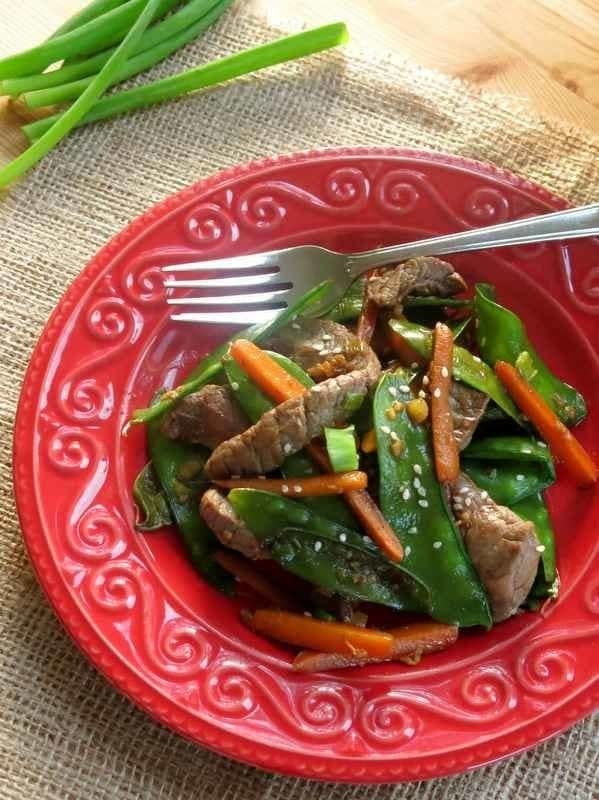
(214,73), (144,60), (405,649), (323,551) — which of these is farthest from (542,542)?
(144,60)

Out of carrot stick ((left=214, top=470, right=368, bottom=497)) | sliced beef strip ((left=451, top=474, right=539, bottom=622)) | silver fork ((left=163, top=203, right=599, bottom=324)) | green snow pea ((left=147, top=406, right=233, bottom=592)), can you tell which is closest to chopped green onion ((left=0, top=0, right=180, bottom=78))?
silver fork ((left=163, top=203, right=599, bottom=324))

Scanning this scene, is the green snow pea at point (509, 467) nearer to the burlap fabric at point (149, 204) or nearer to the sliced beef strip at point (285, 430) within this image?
the sliced beef strip at point (285, 430)

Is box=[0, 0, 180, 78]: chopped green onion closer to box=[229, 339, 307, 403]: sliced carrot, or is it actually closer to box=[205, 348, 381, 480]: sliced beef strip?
box=[229, 339, 307, 403]: sliced carrot

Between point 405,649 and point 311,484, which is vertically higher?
point 311,484

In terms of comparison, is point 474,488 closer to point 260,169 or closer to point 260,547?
point 260,547

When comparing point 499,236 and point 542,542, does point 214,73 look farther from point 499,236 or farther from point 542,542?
point 542,542

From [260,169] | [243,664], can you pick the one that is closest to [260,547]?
[243,664]
